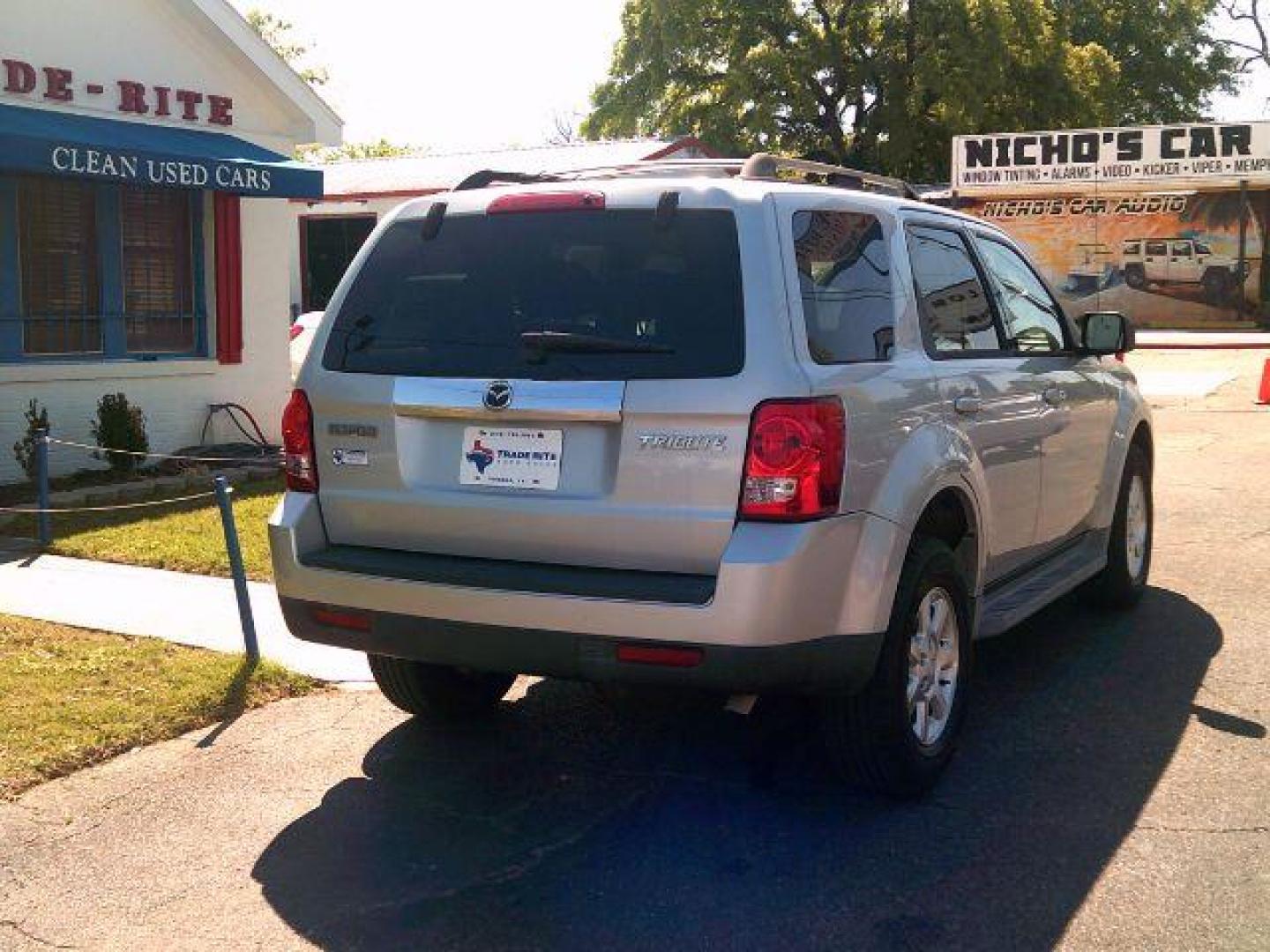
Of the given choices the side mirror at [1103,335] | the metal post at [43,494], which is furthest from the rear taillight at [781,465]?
the metal post at [43,494]

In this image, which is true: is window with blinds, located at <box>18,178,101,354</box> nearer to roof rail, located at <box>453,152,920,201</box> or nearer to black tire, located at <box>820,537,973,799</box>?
roof rail, located at <box>453,152,920,201</box>

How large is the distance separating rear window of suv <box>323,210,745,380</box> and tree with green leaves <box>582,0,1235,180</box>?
35.7m

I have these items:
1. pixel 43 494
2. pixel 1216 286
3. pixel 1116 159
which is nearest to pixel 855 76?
pixel 1116 159

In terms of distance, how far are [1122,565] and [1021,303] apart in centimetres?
162

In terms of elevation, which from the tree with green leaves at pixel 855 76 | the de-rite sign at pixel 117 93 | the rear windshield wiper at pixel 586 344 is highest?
the tree with green leaves at pixel 855 76

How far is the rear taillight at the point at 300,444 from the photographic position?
4.47 m

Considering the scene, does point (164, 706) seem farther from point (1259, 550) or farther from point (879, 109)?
point (879, 109)

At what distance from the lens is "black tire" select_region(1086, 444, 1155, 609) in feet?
21.8

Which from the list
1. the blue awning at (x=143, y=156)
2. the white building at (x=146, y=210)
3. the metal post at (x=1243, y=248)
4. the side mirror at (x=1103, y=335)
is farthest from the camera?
the metal post at (x=1243, y=248)

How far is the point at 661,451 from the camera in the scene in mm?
3883

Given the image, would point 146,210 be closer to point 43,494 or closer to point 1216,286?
point 43,494

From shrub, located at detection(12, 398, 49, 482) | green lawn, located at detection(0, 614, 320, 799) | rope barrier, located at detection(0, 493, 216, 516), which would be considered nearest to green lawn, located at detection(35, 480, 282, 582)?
rope barrier, located at detection(0, 493, 216, 516)

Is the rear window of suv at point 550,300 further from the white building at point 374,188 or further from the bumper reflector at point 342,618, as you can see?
A: the white building at point 374,188

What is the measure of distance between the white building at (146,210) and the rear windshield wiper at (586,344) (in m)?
6.84
